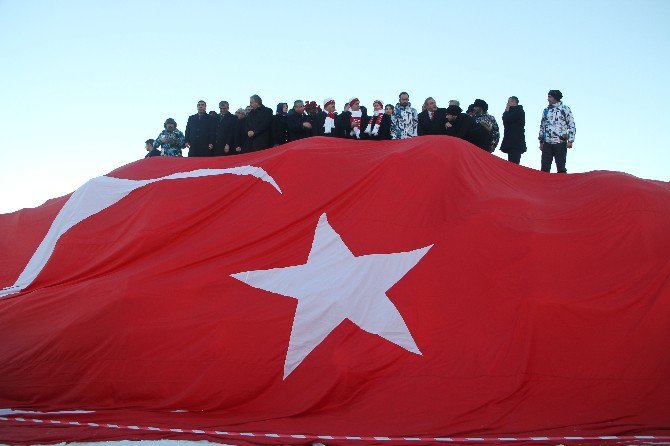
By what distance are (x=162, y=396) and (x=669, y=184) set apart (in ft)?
16.9

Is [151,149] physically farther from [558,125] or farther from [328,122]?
[558,125]

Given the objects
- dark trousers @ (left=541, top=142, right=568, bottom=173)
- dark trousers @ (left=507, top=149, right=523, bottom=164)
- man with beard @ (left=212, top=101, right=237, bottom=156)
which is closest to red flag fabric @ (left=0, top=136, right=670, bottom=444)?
dark trousers @ (left=541, top=142, right=568, bottom=173)

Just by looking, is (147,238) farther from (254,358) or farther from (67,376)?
(254,358)

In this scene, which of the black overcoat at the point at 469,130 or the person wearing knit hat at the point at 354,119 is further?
the person wearing knit hat at the point at 354,119

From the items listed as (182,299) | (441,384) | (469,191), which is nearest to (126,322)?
(182,299)

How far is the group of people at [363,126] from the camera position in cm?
856

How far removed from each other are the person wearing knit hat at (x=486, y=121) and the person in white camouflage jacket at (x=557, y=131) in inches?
24.8

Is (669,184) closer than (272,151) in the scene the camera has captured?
Yes

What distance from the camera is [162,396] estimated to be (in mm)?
4938

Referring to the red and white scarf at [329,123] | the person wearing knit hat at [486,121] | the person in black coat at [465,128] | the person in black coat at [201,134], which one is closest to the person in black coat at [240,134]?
the person in black coat at [201,134]

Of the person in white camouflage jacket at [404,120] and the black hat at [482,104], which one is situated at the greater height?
the black hat at [482,104]

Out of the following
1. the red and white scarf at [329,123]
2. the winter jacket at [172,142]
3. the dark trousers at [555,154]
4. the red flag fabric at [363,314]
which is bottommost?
the red flag fabric at [363,314]

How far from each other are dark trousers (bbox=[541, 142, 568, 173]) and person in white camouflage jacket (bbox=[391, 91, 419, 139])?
186 cm

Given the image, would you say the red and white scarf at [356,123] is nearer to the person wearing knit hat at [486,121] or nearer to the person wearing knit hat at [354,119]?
the person wearing knit hat at [354,119]
